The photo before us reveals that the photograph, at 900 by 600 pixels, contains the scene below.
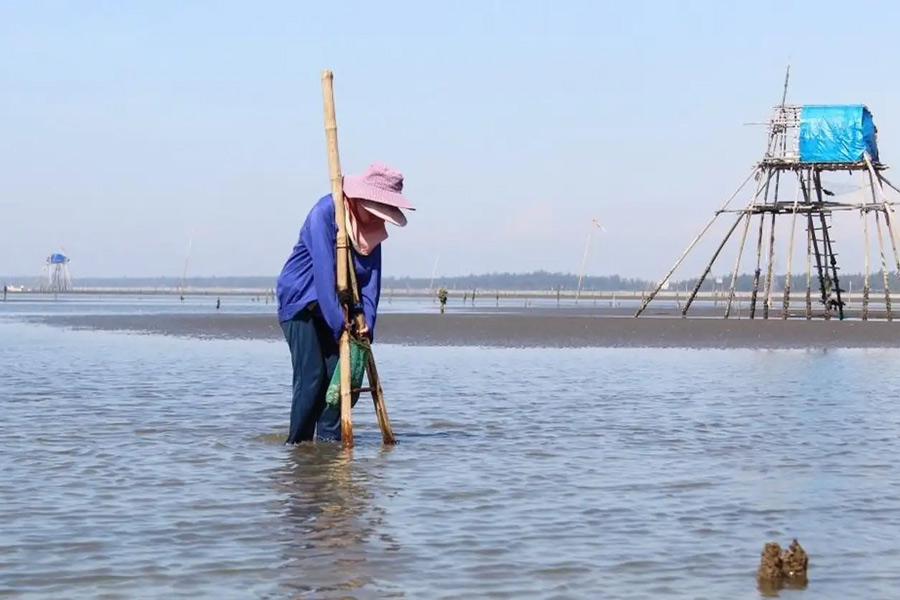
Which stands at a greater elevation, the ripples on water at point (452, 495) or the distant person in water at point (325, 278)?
the distant person in water at point (325, 278)

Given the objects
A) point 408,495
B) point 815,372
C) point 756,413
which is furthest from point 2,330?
point 408,495

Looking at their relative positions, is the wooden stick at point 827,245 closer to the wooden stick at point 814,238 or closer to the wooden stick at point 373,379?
the wooden stick at point 814,238

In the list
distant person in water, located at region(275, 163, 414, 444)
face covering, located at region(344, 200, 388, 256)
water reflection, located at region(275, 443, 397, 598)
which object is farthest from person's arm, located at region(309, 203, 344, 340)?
water reflection, located at region(275, 443, 397, 598)

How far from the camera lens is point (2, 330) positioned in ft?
112

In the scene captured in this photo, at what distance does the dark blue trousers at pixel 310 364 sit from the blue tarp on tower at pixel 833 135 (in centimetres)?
3188

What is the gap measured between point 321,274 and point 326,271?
38mm

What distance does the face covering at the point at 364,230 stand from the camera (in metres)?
8.75

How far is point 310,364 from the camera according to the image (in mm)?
8844

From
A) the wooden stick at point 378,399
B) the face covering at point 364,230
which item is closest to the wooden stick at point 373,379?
the wooden stick at point 378,399

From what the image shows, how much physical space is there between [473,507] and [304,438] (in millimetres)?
2382

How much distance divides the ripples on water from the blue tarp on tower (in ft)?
82.7

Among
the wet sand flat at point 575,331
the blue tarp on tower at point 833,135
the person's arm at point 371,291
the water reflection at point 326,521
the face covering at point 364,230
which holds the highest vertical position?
the blue tarp on tower at point 833,135

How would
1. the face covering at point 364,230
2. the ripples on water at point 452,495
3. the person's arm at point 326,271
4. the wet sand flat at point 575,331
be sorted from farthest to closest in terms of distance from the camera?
the wet sand flat at point 575,331 → the face covering at point 364,230 → the person's arm at point 326,271 → the ripples on water at point 452,495

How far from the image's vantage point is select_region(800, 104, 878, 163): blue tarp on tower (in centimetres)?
3866
